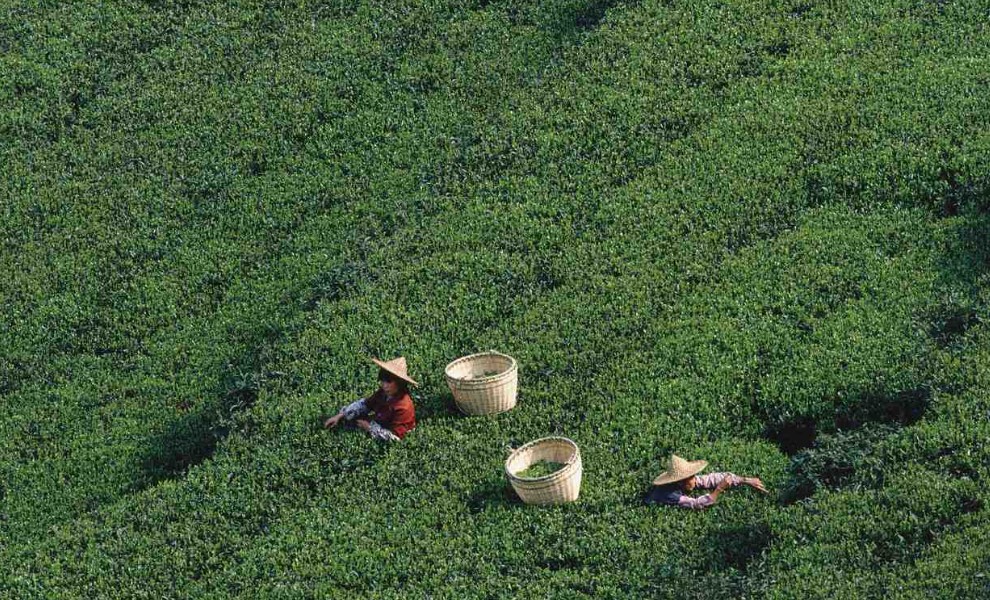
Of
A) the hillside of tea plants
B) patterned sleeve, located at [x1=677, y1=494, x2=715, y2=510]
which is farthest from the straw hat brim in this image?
the hillside of tea plants

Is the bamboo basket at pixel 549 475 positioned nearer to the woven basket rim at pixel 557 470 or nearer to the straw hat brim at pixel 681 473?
the woven basket rim at pixel 557 470

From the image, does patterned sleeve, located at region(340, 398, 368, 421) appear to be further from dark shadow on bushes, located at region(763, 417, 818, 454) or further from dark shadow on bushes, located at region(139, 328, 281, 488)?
dark shadow on bushes, located at region(763, 417, 818, 454)

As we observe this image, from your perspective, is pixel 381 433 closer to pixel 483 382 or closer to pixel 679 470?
pixel 483 382

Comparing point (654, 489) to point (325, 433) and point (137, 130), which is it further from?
point (137, 130)

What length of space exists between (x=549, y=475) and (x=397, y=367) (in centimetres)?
233

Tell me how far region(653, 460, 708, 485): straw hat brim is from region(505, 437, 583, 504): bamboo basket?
789mm

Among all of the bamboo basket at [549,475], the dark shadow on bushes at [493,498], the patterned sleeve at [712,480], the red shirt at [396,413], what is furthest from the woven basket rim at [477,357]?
the patterned sleeve at [712,480]

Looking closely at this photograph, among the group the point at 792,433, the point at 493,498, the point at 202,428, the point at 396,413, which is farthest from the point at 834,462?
the point at 202,428

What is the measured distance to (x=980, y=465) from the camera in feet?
37.7

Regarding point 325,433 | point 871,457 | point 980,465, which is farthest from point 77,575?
point 980,465

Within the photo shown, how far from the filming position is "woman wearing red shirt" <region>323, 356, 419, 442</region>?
1346 centimetres

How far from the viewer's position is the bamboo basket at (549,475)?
12.1 m

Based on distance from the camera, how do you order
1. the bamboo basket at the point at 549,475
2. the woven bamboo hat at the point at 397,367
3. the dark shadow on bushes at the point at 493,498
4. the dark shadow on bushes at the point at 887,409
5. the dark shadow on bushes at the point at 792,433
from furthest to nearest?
the woven bamboo hat at the point at 397,367, the dark shadow on bushes at the point at 792,433, the dark shadow on bushes at the point at 887,409, the dark shadow on bushes at the point at 493,498, the bamboo basket at the point at 549,475

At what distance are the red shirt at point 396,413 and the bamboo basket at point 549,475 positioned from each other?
1436 mm
